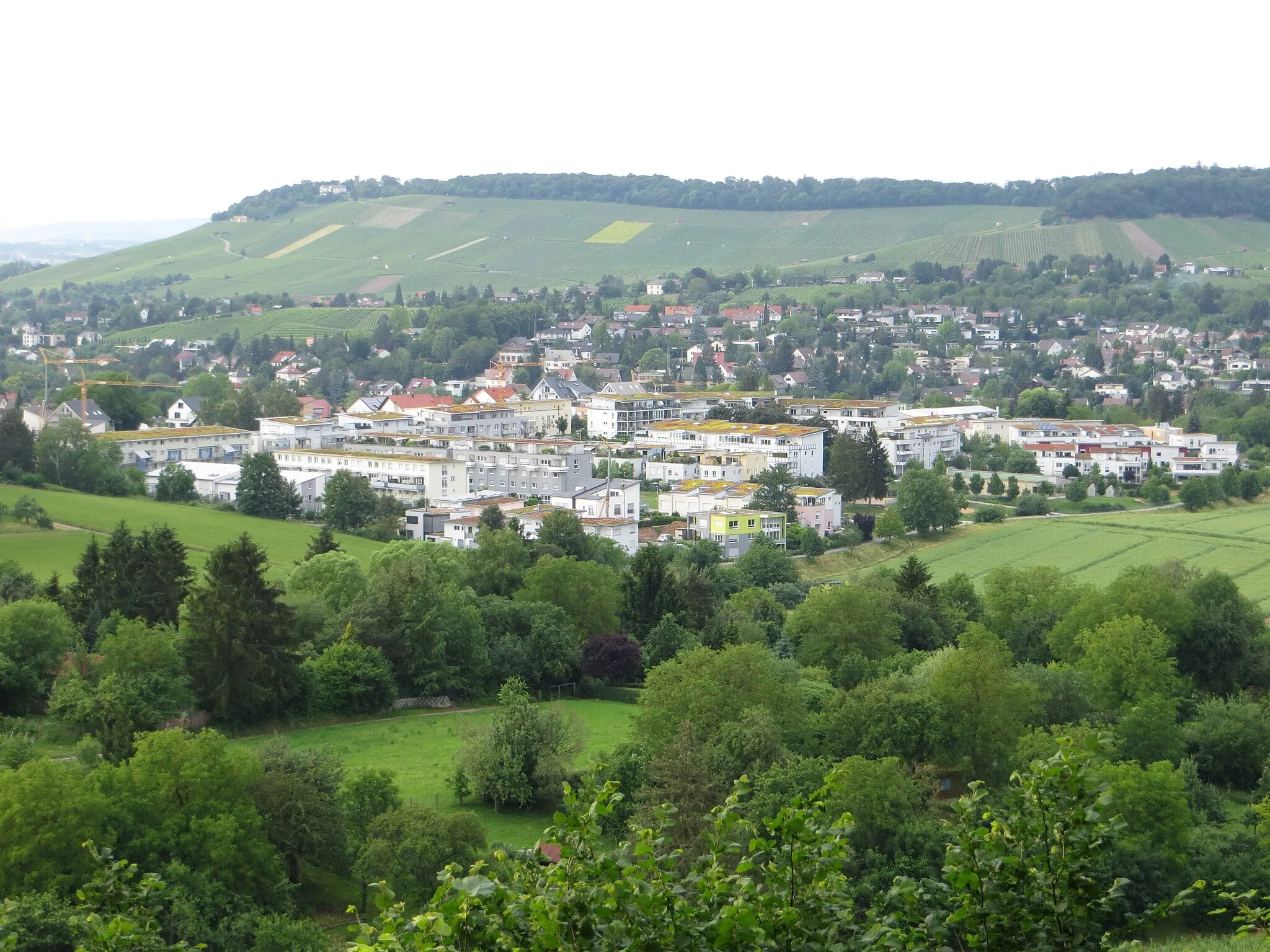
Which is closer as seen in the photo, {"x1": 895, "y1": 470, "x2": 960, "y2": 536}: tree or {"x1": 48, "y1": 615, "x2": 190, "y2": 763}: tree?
{"x1": 48, "y1": 615, "x2": 190, "y2": 763}: tree

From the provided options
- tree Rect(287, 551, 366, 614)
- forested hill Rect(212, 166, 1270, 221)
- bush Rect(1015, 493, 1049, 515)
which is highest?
forested hill Rect(212, 166, 1270, 221)

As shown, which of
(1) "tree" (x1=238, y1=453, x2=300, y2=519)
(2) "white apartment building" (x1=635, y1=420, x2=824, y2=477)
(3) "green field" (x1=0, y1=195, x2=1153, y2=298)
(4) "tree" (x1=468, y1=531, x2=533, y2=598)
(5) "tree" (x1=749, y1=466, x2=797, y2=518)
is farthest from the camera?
(3) "green field" (x1=0, y1=195, x2=1153, y2=298)

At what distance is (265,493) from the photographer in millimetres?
36875

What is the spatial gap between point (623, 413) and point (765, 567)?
24.7 meters

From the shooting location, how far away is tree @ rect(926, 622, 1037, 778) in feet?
56.6

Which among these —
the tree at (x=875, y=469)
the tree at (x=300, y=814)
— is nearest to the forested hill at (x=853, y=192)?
the tree at (x=875, y=469)

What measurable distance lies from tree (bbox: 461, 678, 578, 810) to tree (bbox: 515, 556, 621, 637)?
6736 millimetres

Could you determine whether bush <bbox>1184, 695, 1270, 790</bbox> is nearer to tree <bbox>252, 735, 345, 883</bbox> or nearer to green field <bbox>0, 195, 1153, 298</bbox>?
tree <bbox>252, 735, 345, 883</bbox>

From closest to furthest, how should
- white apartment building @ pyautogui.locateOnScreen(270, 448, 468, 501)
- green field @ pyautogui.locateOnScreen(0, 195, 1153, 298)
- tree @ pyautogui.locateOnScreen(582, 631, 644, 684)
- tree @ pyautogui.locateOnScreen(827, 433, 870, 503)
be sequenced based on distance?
tree @ pyautogui.locateOnScreen(582, 631, 644, 684)
white apartment building @ pyautogui.locateOnScreen(270, 448, 468, 501)
tree @ pyautogui.locateOnScreen(827, 433, 870, 503)
green field @ pyautogui.locateOnScreen(0, 195, 1153, 298)

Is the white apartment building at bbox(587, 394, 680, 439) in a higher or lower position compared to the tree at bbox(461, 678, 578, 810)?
lower

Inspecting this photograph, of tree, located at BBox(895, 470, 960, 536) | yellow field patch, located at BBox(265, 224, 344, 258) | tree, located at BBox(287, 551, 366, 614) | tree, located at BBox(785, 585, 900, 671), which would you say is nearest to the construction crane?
tree, located at BBox(287, 551, 366, 614)

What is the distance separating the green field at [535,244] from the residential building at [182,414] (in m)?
46.1

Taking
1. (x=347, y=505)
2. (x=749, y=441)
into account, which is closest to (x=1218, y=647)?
(x=347, y=505)

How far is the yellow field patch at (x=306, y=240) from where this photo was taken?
116m
